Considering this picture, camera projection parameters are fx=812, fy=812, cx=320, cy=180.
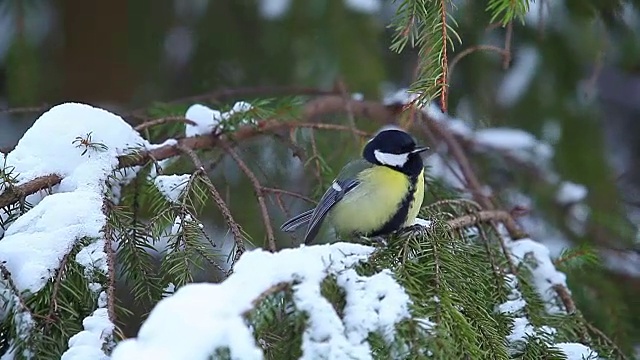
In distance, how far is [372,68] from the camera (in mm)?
2820

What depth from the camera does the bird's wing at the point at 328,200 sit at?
75.9 inches

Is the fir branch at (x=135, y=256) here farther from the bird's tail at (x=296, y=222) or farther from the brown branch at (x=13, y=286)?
the bird's tail at (x=296, y=222)

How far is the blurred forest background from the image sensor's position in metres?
2.54

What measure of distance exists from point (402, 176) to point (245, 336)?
3.46ft

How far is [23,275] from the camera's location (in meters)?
1.27

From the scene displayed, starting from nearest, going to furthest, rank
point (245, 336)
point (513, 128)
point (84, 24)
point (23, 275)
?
point (245, 336)
point (23, 275)
point (513, 128)
point (84, 24)

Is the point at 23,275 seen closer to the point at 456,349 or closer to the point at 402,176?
the point at 456,349

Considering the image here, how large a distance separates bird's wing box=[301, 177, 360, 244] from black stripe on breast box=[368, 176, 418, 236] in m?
0.13

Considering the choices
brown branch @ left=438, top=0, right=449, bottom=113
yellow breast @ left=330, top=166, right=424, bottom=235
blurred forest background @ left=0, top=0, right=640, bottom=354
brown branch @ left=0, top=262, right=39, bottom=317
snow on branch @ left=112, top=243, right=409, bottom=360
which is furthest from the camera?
blurred forest background @ left=0, top=0, right=640, bottom=354

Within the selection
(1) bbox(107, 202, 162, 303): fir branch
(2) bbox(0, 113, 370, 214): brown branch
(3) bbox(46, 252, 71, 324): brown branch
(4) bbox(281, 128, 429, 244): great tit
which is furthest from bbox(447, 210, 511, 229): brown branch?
(3) bbox(46, 252, 71, 324): brown branch

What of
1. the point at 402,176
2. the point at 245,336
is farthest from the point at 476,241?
the point at 245,336

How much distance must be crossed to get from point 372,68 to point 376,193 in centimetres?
94

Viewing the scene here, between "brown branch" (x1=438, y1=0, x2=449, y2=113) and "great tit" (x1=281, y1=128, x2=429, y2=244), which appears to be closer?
"brown branch" (x1=438, y1=0, x2=449, y2=113)

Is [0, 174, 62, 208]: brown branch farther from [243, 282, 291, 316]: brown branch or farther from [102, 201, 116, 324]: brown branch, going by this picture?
[243, 282, 291, 316]: brown branch
